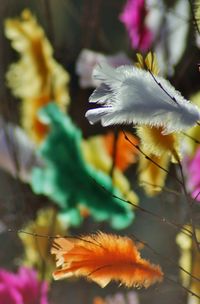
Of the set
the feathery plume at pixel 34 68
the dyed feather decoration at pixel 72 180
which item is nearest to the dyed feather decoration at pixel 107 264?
the dyed feather decoration at pixel 72 180

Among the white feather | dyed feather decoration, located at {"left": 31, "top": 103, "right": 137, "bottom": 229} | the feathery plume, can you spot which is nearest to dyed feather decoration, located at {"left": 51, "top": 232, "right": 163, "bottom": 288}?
the white feather

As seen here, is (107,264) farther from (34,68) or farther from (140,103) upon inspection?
(34,68)

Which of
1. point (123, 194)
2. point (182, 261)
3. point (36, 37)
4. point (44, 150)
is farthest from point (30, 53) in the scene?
point (182, 261)

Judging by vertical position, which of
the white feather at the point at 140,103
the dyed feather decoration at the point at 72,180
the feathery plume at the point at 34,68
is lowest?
the dyed feather decoration at the point at 72,180

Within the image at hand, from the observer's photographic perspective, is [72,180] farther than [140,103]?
Yes

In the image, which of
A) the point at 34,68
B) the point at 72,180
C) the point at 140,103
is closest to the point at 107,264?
the point at 140,103

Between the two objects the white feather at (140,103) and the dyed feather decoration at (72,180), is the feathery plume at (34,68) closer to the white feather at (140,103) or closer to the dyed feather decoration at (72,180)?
the dyed feather decoration at (72,180)
